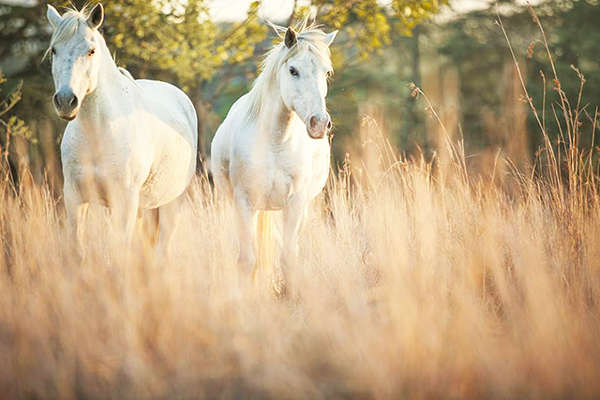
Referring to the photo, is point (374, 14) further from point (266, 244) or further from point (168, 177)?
point (266, 244)

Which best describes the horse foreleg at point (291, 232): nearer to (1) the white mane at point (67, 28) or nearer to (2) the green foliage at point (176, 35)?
(1) the white mane at point (67, 28)

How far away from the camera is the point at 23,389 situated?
9.50 ft

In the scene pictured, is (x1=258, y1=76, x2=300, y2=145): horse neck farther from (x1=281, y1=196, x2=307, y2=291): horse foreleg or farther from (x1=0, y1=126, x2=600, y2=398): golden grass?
(x1=0, y1=126, x2=600, y2=398): golden grass

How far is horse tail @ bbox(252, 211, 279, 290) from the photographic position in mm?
5262

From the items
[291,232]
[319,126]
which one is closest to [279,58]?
[319,126]

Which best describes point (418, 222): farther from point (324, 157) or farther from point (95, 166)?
point (95, 166)

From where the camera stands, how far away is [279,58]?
4711mm

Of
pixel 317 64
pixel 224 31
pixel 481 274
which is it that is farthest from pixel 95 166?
pixel 224 31

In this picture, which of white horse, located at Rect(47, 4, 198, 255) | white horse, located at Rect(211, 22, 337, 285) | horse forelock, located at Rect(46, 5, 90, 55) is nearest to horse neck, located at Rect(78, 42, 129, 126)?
white horse, located at Rect(47, 4, 198, 255)

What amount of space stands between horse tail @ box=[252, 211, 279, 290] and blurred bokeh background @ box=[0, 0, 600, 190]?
3.28ft

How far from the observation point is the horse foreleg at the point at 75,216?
462cm

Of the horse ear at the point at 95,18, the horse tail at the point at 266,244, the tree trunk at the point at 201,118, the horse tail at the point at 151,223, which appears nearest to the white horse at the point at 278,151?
the horse tail at the point at 266,244

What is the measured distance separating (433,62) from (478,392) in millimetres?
16010

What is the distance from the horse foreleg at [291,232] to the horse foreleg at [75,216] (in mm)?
1422
